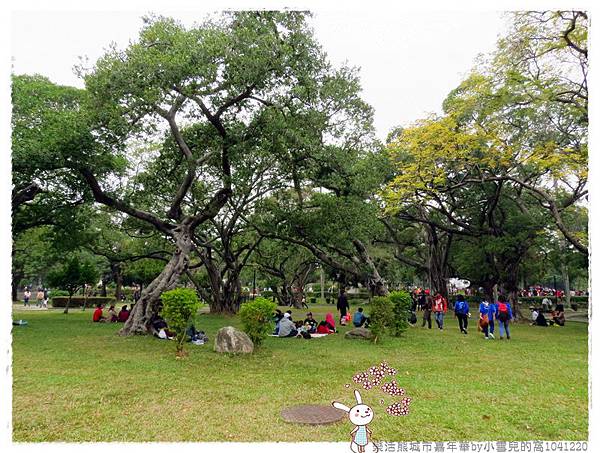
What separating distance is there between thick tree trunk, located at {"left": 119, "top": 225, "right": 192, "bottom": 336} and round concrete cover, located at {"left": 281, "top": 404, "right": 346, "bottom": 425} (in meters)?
9.08

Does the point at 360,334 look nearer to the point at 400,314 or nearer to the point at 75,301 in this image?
the point at 400,314

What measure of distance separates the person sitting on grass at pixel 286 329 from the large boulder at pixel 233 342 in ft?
11.2

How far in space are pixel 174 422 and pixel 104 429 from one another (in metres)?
0.84

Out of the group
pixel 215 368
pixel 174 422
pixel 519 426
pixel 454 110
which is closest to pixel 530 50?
pixel 454 110

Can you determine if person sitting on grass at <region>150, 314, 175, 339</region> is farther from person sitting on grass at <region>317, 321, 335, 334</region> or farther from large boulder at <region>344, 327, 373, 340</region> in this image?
large boulder at <region>344, 327, 373, 340</region>

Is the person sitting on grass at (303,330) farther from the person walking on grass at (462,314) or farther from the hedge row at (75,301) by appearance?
the hedge row at (75,301)

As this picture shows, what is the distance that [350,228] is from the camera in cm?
1620

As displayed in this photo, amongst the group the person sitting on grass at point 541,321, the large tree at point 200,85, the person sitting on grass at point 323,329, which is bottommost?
the person sitting on grass at point 541,321

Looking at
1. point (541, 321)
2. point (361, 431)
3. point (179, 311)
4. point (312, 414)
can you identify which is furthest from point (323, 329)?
point (541, 321)

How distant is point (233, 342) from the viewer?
1030cm

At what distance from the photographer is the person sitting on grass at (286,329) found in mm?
13922

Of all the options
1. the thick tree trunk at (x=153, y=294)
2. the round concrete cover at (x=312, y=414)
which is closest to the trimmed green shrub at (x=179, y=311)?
the thick tree trunk at (x=153, y=294)

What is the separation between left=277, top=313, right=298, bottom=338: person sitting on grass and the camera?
45.7 ft

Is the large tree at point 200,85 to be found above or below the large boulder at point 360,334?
above
